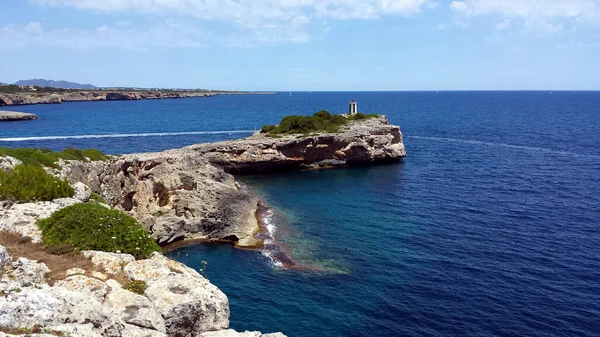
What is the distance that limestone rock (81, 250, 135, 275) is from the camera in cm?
1341

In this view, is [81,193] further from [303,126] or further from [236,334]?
[303,126]

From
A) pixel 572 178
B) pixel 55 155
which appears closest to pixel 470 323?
pixel 55 155

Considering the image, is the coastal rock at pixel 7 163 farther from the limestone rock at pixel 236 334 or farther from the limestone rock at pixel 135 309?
the limestone rock at pixel 236 334

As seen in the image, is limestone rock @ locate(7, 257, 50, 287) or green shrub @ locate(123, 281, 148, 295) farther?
green shrub @ locate(123, 281, 148, 295)

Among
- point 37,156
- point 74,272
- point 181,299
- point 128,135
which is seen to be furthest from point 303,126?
point 181,299

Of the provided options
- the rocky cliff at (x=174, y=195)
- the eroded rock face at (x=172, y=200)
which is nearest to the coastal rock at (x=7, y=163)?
the rocky cliff at (x=174, y=195)

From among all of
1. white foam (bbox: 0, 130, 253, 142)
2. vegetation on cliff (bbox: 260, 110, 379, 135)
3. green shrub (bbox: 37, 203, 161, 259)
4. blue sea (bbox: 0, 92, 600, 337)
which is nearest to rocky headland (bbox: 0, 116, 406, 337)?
green shrub (bbox: 37, 203, 161, 259)

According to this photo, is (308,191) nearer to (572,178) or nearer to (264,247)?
(264,247)

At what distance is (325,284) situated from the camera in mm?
28734

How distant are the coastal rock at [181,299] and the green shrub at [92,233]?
1845 mm

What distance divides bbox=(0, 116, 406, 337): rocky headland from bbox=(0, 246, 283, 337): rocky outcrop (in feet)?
0.09

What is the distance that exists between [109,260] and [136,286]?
2.00 meters

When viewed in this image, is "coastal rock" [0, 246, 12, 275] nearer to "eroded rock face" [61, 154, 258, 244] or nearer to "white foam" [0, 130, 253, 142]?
"eroded rock face" [61, 154, 258, 244]

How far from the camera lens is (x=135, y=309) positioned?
1133cm
